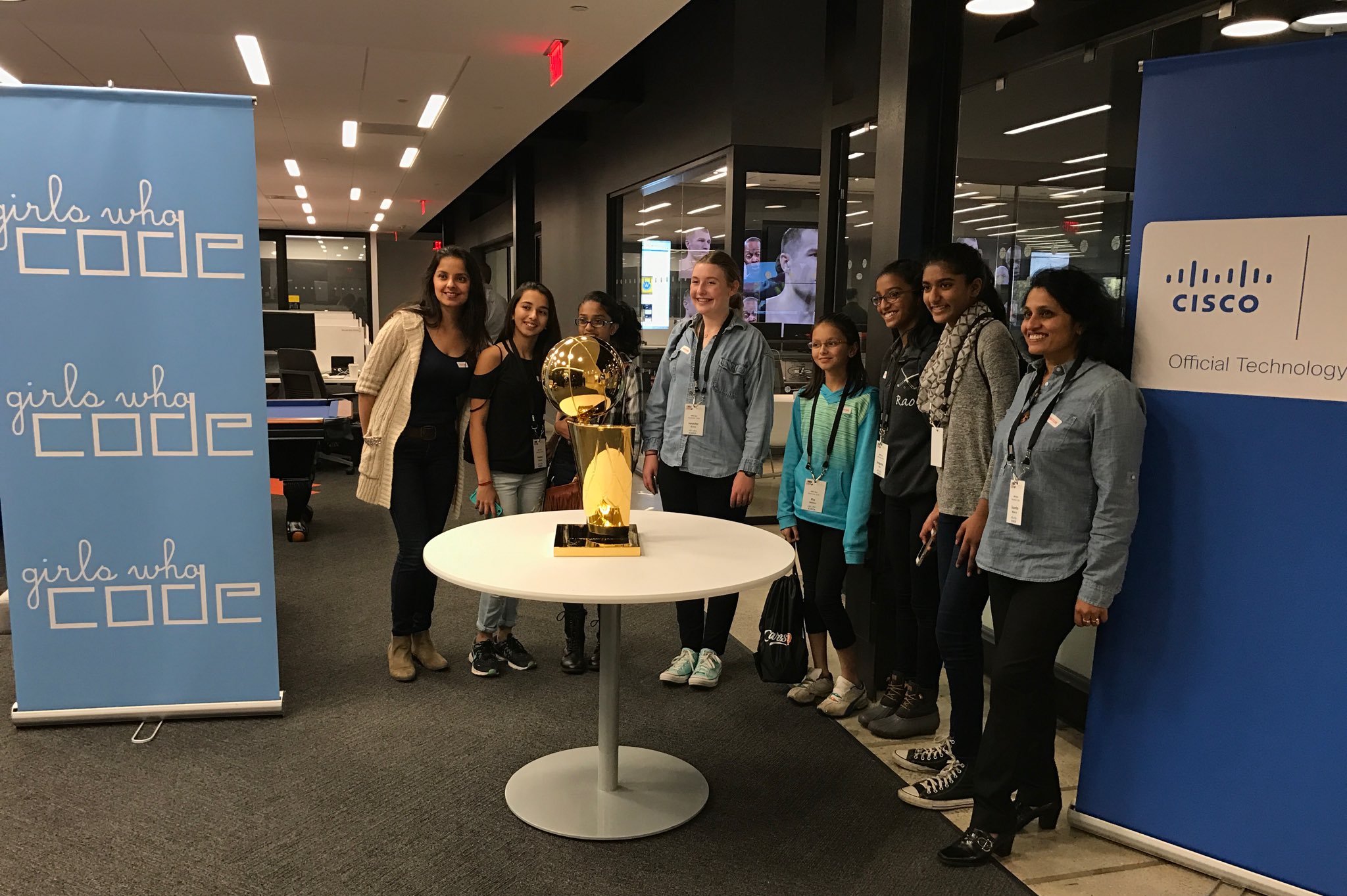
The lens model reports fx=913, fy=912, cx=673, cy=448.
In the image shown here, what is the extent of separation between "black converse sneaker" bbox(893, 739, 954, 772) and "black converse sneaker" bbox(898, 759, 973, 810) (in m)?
0.14

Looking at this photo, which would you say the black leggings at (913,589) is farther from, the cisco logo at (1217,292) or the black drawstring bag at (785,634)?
the cisco logo at (1217,292)

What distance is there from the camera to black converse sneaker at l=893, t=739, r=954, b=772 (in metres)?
2.72

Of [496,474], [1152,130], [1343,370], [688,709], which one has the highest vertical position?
[1152,130]

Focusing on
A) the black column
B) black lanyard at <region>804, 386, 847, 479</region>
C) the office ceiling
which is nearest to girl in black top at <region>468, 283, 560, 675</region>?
black lanyard at <region>804, 386, 847, 479</region>

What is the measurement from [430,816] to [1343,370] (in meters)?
2.43

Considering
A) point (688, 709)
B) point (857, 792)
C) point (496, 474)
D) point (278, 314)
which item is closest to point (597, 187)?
point (278, 314)

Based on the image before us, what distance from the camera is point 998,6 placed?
3178 millimetres

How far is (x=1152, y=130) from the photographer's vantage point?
2227 millimetres

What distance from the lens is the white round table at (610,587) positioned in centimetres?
198

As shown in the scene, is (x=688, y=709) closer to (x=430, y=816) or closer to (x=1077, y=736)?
(x=430, y=816)

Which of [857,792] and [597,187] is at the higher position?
[597,187]

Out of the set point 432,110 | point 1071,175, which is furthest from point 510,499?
point 432,110

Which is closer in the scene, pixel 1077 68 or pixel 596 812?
pixel 596 812

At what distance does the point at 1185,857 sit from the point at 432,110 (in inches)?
286
